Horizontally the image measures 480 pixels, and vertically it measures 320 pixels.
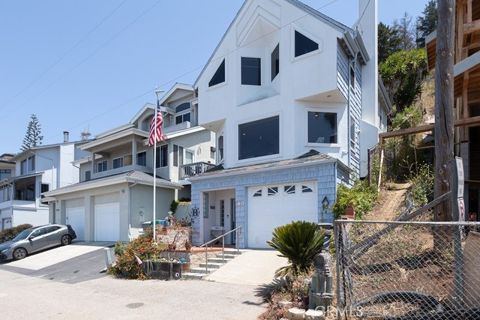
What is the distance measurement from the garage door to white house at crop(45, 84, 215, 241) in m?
7.66

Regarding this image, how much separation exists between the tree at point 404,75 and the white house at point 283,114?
35.1 feet

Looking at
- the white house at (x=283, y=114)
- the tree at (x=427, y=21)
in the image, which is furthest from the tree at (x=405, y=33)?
the white house at (x=283, y=114)

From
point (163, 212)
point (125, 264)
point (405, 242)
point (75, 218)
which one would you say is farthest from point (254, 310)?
point (75, 218)

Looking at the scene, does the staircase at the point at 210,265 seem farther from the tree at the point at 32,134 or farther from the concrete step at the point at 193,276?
the tree at the point at 32,134

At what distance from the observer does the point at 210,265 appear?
1426 cm

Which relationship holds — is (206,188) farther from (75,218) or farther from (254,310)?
(75,218)

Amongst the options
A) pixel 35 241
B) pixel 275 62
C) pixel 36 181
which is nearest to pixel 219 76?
pixel 275 62

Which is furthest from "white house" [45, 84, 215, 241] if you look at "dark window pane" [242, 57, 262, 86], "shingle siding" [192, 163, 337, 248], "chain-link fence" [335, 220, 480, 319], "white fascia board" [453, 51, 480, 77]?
"chain-link fence" [335, 220, 480, 319]

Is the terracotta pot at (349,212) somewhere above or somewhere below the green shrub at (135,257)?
above

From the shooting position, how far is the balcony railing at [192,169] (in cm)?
2514

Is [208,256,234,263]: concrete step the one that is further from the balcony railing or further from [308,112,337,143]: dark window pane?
the balcony railing

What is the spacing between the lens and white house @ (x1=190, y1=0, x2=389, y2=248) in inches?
663

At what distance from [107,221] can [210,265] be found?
1328cm

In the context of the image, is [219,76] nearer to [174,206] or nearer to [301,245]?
[174,206]
